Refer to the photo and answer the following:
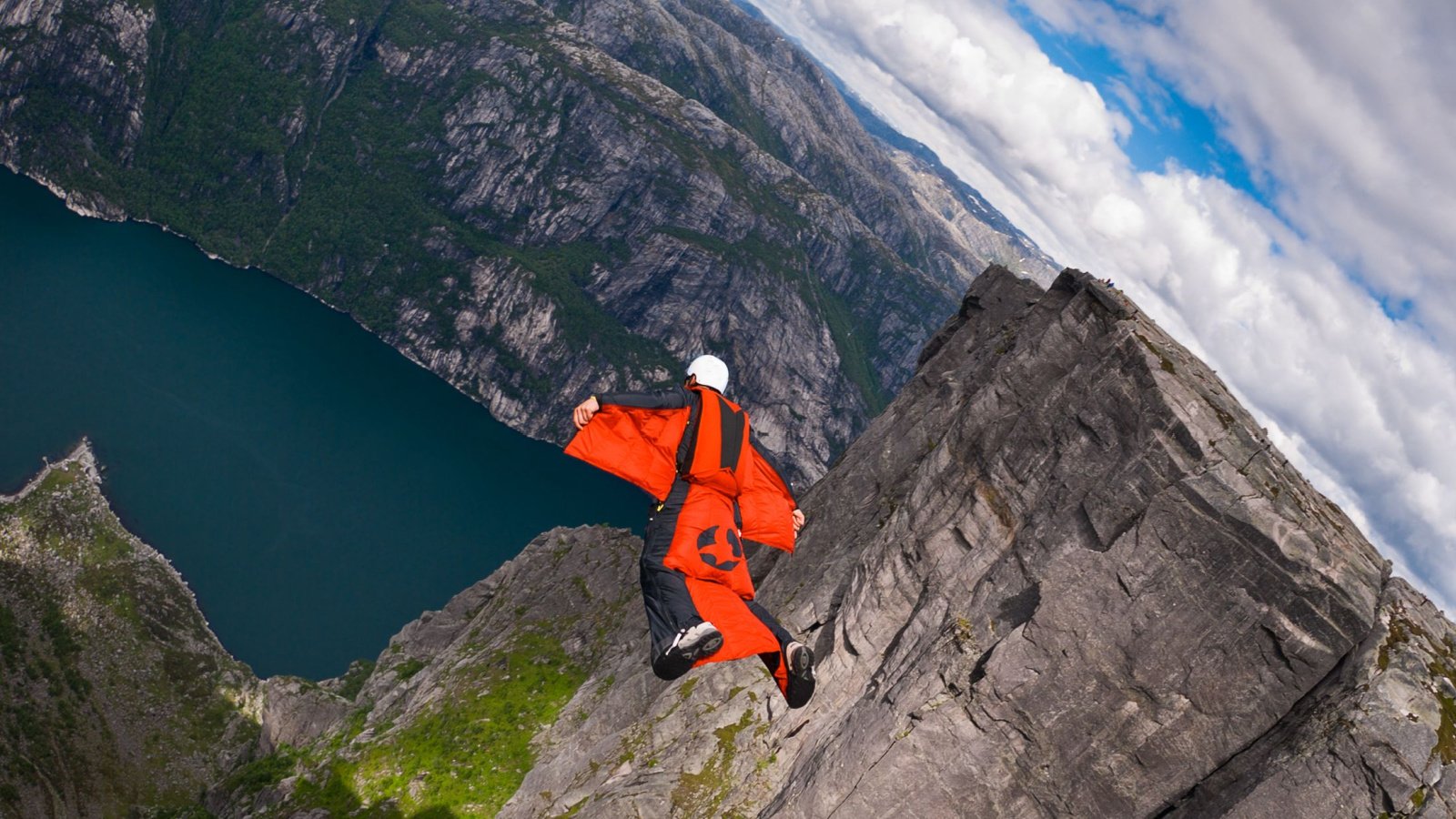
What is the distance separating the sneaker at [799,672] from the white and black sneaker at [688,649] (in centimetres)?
165

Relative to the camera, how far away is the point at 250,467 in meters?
145

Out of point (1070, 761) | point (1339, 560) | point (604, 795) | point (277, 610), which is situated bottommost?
point (277, 610)

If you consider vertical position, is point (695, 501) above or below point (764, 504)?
below

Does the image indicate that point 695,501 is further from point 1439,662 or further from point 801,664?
point 1439,662

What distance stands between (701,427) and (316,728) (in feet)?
200

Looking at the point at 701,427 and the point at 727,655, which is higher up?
the point at 701,427

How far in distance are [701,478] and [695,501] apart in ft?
1.53

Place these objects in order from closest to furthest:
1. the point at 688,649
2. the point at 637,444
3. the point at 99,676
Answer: the point at 688,649 < the point at 637,444 < the point at 99,676

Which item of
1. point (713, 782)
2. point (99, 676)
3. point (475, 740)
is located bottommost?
point (99, 676)

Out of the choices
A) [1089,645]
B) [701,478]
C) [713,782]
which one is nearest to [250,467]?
[713,782]

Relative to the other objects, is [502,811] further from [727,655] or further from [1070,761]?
[727,655]

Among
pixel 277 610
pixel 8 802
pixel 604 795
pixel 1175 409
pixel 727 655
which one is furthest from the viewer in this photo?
pixel 277 610

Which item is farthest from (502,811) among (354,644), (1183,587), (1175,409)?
(354,644)

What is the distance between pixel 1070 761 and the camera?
70.8 ft
